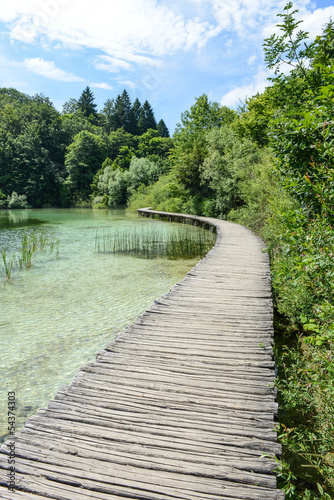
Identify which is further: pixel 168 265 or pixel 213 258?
pixel 168 265

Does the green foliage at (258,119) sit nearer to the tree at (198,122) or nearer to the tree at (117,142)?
the tree at (198,122)

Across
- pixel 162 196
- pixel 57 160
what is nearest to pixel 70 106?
pixel 57 160

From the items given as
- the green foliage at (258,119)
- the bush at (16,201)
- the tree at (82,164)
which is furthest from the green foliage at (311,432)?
the tree at (82,164)

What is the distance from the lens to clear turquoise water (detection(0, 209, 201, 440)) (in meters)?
4.08

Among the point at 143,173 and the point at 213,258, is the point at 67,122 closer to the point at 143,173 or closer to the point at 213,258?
the point at 143,173

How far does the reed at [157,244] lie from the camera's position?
11.8 m

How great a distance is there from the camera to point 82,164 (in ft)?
158

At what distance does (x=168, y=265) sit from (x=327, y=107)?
7475 mm

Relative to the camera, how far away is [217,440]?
214 centimetres

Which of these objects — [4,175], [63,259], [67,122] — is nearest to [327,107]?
[63,259]

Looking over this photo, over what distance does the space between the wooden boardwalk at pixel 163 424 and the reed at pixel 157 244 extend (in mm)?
7585

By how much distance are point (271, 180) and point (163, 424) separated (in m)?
10.6

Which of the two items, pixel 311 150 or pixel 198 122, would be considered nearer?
pixel 311 150

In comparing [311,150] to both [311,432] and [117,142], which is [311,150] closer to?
[311,432]
